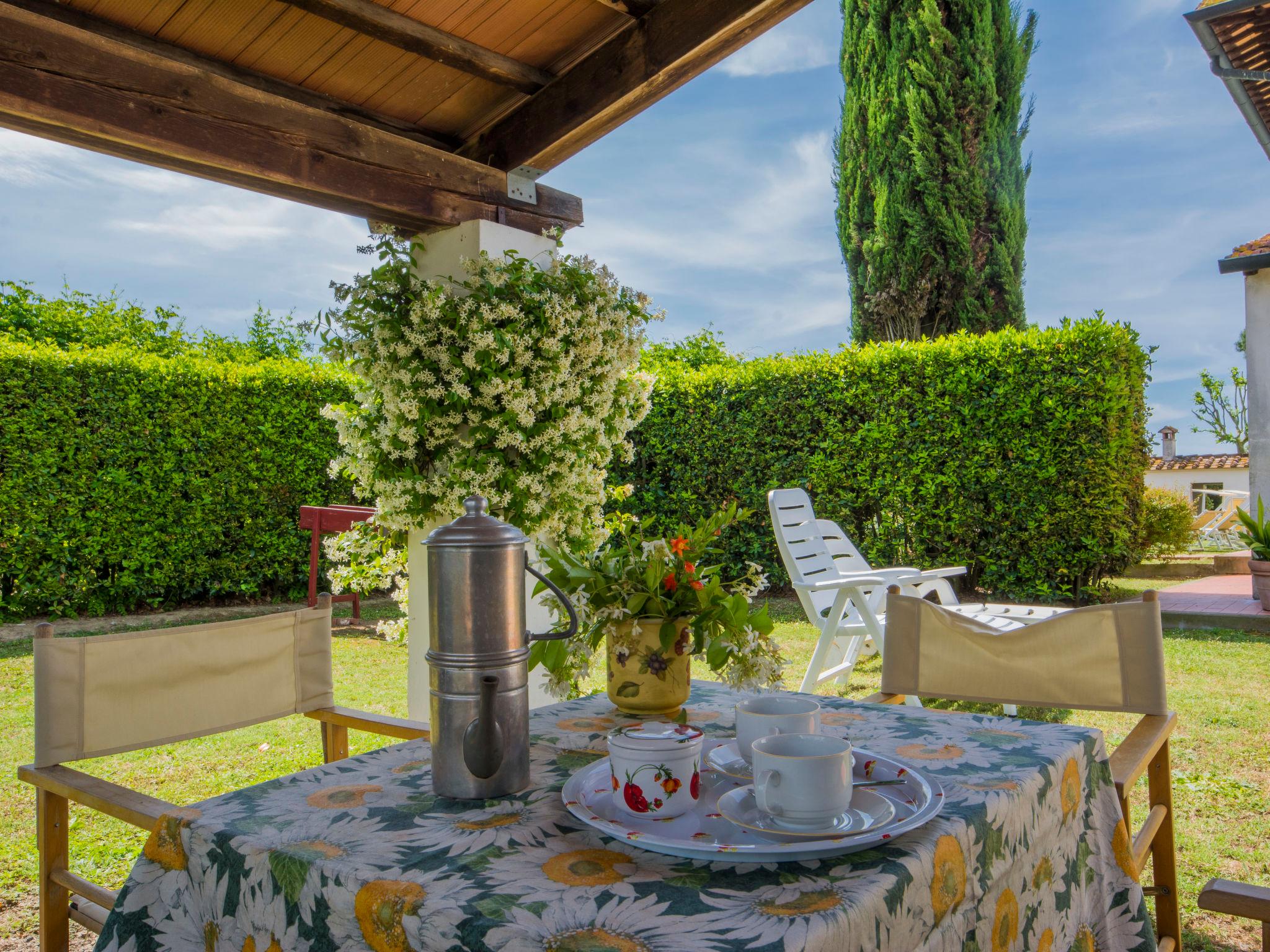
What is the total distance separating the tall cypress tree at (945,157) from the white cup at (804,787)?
10.2 metres

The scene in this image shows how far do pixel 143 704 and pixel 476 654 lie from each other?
0.94 m

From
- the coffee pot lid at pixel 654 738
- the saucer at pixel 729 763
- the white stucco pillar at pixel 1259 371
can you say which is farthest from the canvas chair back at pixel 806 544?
the white stucco pillar at pixel 1259 371

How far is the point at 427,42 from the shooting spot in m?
2.79

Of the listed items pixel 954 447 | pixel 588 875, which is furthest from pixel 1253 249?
pixel 588 875

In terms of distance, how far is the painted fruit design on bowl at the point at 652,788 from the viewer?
0.88 m

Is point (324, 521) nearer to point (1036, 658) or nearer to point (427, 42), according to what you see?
point (427, 42)

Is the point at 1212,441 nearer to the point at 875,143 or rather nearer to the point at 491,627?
the point at 875,143

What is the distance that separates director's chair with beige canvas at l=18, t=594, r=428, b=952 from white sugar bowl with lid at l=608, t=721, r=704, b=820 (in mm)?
597

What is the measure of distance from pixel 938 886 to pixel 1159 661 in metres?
1.03

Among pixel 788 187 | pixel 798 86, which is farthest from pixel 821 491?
pixel 798 86

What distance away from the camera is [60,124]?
2.29m

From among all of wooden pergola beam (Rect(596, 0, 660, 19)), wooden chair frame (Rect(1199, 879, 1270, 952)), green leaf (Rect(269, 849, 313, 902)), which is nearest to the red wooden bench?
wooden pergola beam (Rect(596, 0, 660, 19))

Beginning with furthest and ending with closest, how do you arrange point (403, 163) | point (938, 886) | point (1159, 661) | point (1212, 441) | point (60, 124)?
point (1212, 441)
point (403, 163)
point (60, 124)
point (1159, 661)
point (938, 886)

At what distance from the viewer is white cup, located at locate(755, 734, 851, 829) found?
817 mm
